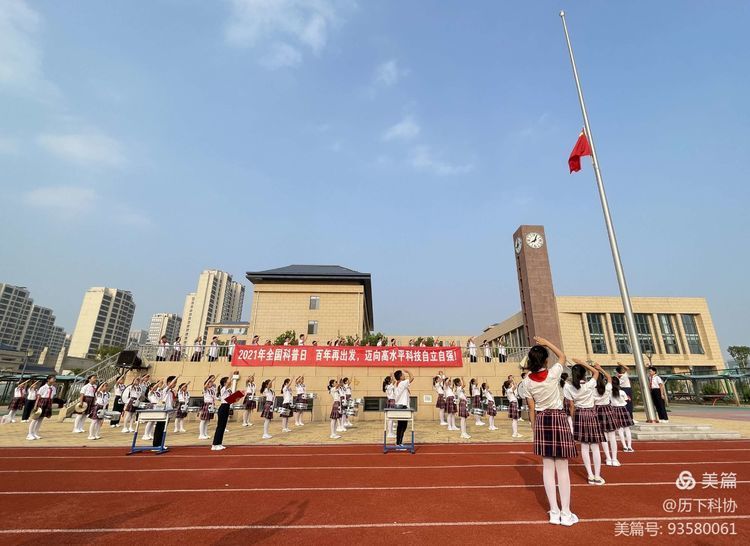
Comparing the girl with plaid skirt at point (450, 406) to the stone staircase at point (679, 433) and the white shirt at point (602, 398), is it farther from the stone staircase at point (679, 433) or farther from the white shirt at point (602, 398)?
the white shirt at point (602, 398)

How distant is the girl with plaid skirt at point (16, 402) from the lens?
15039 millimetres

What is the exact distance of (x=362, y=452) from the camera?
8914mm

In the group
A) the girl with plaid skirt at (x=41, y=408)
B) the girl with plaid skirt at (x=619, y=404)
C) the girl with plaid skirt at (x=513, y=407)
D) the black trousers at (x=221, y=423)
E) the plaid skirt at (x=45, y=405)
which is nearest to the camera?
the girl with plaid skirt at (x=619, y=404)

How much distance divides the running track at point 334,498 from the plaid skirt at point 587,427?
689 millimetres

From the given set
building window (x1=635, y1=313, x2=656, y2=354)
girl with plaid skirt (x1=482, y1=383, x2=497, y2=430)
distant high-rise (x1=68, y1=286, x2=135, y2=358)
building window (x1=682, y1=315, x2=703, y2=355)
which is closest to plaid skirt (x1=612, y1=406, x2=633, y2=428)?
girl with plaid skirt (x1=482, y1=383, x2=497, y2=430)

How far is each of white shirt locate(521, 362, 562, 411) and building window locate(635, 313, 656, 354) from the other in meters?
52.6

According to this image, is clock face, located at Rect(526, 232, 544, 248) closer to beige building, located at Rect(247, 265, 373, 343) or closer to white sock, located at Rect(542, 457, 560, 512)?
beige building, located at Rect(247, 265, 373, 343)

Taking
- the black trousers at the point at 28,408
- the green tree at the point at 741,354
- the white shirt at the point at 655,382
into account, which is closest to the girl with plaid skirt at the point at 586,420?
the white shirt at the point at 655,382

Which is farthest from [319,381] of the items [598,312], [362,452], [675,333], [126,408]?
[675,333]

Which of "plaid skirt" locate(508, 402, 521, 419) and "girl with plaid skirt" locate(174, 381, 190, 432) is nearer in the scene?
"plaid skirt" locate(508, 402, 521, 419)

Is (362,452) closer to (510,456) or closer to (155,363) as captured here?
(510,456)

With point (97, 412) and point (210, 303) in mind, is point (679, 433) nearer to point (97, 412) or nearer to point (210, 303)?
point (97, 412)

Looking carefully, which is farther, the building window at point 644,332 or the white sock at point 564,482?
the building window at point 644,332

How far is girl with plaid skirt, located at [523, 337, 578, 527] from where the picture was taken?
3945 millimetres
